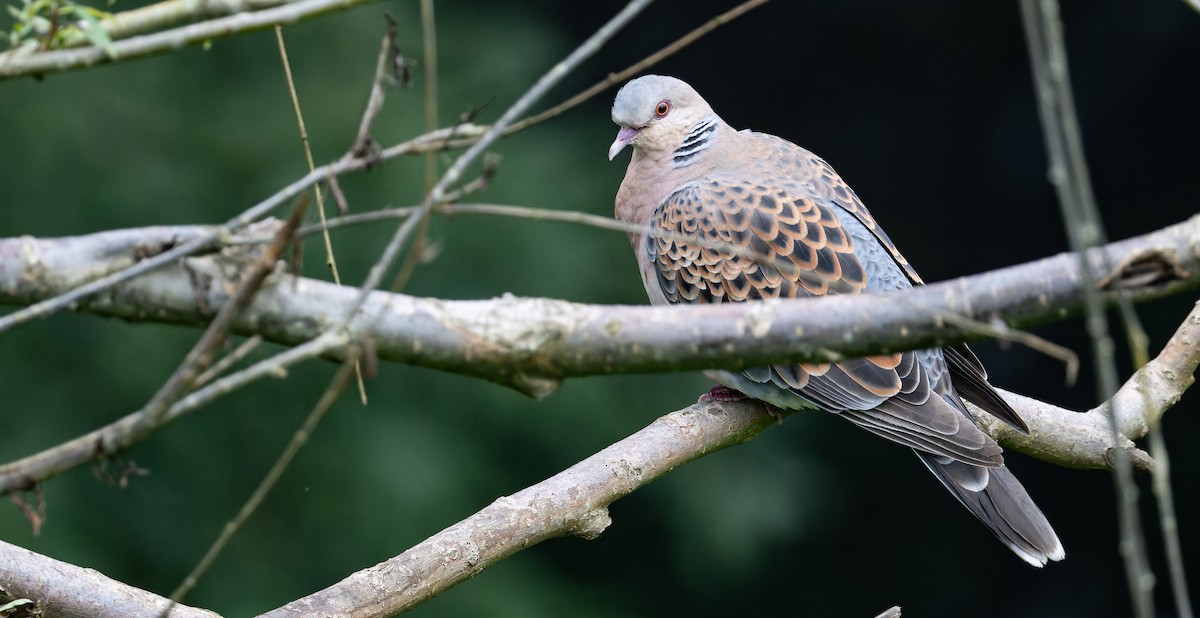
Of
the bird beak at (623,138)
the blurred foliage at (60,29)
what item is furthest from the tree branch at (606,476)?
the blurred foliage at (60,29)

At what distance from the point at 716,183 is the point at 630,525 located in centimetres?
242

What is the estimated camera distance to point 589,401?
4684 millimetres

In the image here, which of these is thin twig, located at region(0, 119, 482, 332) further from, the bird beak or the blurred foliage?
the bird beak

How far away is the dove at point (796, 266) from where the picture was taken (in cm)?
264

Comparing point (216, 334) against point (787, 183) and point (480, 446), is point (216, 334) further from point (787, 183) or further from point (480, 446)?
point (480, 446)

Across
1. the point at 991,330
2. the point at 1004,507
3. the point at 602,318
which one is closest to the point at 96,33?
the point at 602,318

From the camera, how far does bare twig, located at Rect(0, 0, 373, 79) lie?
1293mm

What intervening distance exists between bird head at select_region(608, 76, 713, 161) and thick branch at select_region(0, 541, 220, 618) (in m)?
1.63

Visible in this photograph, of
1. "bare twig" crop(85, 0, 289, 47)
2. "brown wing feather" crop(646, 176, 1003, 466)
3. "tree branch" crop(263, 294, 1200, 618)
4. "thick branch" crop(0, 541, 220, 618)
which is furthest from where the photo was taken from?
"brown wing feather" crop(646, 176, 1003, 466)

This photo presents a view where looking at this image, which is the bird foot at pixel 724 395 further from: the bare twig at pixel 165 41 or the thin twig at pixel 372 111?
the bare twig at pixel 165 41

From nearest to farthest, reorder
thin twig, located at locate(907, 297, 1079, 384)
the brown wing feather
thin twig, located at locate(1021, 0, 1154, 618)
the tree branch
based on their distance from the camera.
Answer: thin twig, located at locate(1021, 0, 1154, 618)
thin twig, located at locate(907, 297, 1079, 384)
the tree branch
the brown wing feather

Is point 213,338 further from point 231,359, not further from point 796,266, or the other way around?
point 796,266

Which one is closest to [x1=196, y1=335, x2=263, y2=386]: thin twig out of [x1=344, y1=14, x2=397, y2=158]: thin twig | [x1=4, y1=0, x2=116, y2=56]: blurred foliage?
[x1=344, y1=14, x2=397, y2=158]: thin twig

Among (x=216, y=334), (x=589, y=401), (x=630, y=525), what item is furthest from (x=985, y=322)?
(x=630, y=525)
